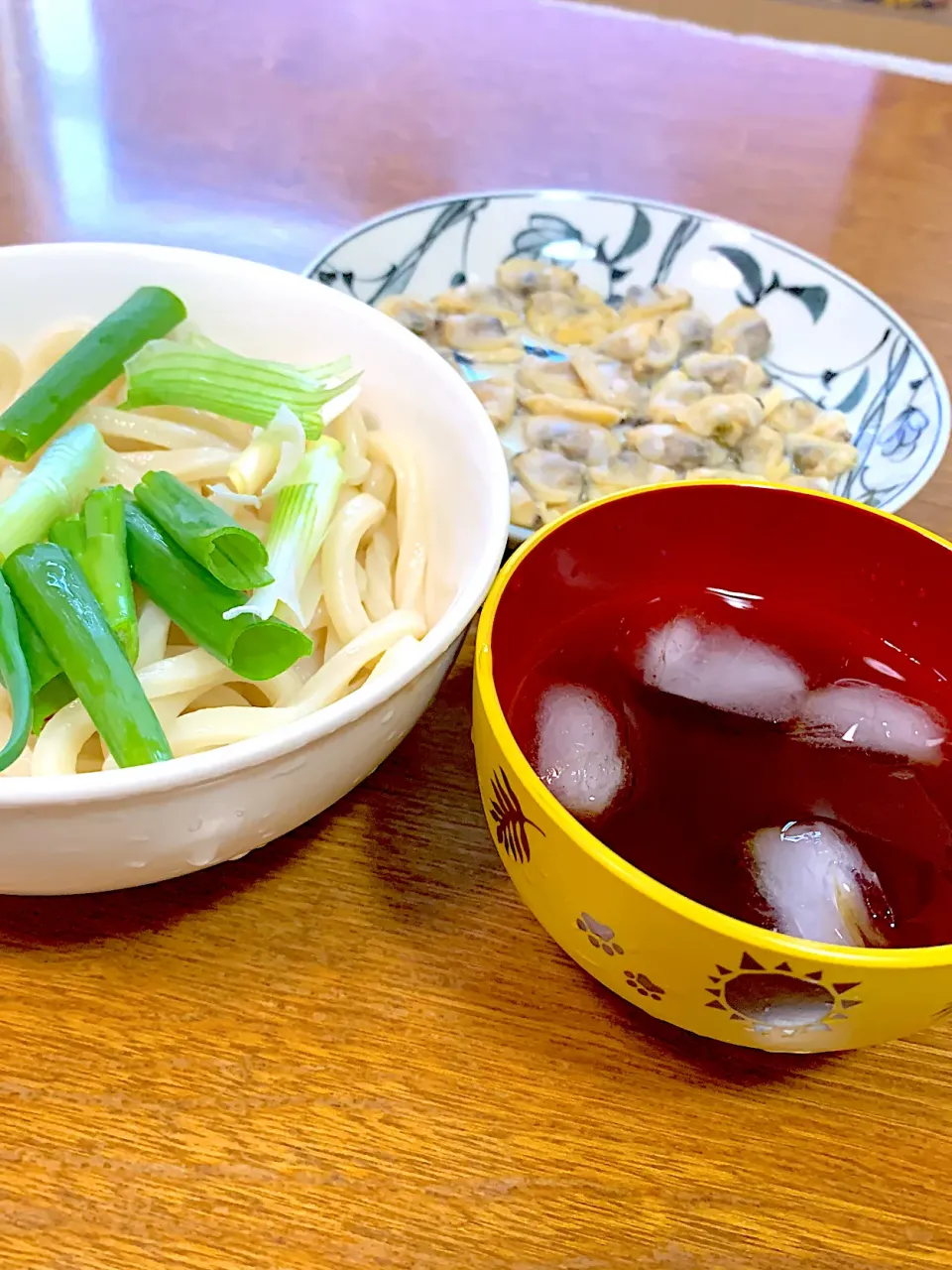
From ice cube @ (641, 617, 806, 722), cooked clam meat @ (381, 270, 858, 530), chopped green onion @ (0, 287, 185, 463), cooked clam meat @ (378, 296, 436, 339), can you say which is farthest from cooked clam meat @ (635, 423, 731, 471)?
chopped green onion @ (0, 287, 185, 463)

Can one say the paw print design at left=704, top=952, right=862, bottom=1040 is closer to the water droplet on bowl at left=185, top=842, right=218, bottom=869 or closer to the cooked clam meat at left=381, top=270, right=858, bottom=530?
the water droplet on bowl at left=185, top=842, right=218, bottom=869

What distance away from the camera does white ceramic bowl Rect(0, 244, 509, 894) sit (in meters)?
0.59

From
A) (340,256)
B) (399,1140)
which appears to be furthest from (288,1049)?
(340,256)

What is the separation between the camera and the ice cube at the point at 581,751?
0.70m

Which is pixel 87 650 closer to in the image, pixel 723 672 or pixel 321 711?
pixel 321 711

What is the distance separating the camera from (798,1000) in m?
0.58

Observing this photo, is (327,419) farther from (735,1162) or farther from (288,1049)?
(735,1162)

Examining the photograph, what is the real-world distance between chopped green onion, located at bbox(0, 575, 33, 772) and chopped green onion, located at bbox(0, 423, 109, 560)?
8 centimetres

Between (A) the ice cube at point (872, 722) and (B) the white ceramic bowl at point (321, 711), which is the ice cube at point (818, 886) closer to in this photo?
(A) the ice cube at point (872, 722)

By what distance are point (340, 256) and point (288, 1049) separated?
0.97m

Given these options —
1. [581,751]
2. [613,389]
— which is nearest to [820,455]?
[613,389]

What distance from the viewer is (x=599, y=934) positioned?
62cm

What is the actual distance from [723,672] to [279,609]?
331mm

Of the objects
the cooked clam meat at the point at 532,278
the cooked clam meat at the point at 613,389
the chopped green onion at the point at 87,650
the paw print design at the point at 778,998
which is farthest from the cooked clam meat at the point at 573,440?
the paw print design at the point at 778,998
